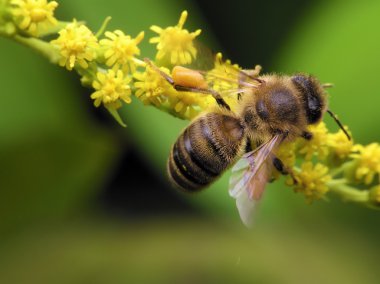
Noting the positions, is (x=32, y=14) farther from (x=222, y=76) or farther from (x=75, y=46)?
(x=222, y=76)

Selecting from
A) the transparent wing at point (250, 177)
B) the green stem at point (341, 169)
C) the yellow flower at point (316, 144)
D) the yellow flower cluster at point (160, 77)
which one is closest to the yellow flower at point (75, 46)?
the yellow flower cluster at point (160, 77)

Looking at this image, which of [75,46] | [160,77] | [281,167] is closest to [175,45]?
[160,77]

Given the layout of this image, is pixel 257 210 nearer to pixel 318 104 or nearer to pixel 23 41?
pixel 318 104

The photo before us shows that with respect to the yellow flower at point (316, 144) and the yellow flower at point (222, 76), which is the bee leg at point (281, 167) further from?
the yellow flower at point (222, 76)

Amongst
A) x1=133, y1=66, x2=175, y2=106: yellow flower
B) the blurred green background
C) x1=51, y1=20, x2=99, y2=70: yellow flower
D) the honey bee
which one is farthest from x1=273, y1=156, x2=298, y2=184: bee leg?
the blurred green background

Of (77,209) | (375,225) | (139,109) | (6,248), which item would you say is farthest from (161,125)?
(375,225)
